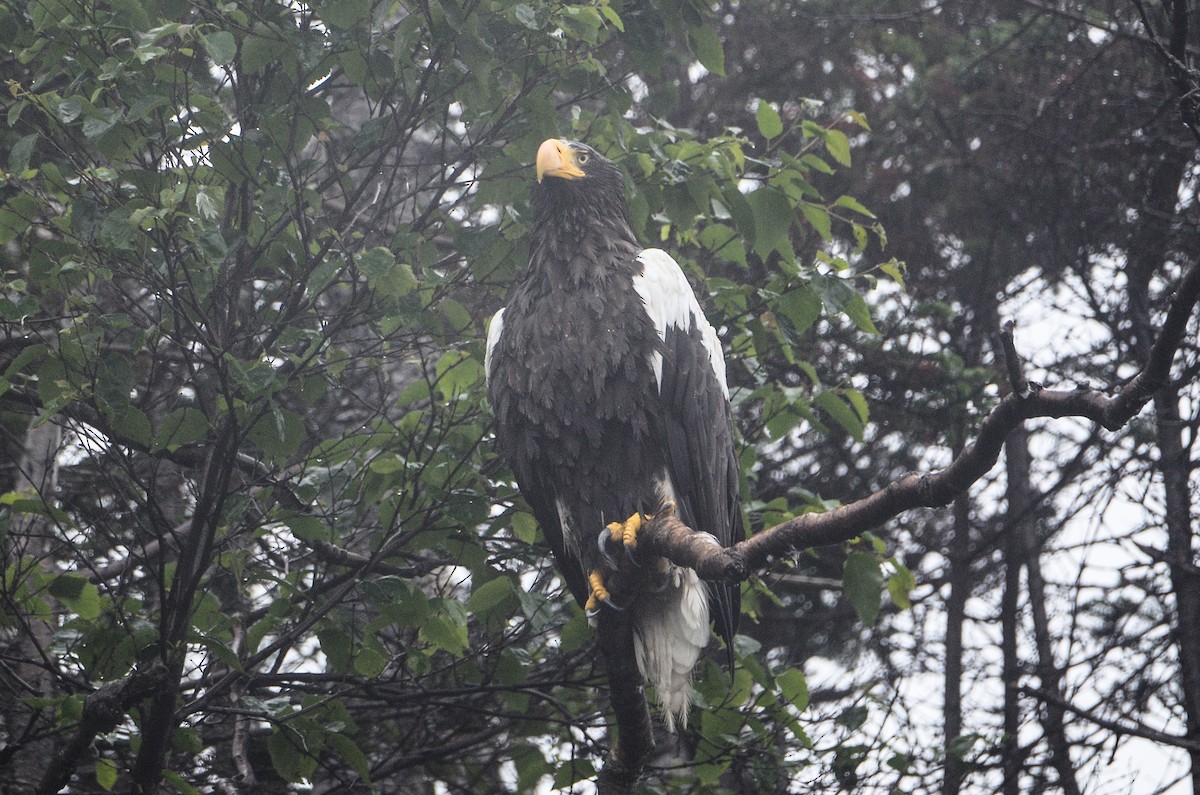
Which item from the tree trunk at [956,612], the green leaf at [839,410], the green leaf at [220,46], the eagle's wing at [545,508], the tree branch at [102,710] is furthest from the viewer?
the tree trunk at [956,612]

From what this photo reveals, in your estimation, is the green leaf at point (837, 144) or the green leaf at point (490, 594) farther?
the green leaf at point (837, 144)

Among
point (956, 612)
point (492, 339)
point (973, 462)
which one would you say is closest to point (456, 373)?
point (492, 339)

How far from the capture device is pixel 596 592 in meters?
3.60

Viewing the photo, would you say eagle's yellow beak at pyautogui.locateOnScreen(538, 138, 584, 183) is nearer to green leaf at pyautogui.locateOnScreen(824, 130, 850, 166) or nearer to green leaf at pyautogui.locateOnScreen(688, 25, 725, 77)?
green leaf at pyautogui.locateOnScreen(688, 25, 725, 77)

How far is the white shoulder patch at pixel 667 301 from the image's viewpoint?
371 cm

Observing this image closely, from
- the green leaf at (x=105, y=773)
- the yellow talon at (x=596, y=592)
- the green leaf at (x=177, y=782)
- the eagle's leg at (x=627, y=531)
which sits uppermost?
the eagle's leg at (x=627, y=531)

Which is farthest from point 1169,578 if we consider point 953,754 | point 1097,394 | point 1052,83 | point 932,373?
point 1097,394

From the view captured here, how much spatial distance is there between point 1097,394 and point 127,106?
2.69 m

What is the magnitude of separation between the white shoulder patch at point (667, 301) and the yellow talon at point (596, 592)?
27.0 inches

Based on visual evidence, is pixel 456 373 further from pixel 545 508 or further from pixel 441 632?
pixel 441 632

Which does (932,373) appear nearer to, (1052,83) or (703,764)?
(1052,83)

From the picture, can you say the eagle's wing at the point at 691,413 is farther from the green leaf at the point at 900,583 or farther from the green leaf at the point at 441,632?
the green leaf at the point at 441,632

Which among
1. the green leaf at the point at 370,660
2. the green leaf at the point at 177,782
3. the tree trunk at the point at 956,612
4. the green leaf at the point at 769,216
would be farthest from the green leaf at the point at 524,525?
the tree trunk at the point at 956,612

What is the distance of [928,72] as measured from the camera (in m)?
7.33
